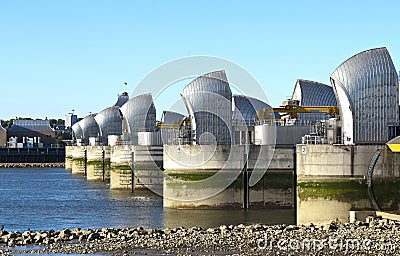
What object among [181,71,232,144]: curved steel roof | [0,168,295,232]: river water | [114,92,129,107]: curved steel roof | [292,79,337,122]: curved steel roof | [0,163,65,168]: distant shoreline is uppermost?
[114,92,129,107]: curved steel roof

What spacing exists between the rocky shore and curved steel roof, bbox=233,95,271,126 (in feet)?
101

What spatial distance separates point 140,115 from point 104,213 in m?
28.1

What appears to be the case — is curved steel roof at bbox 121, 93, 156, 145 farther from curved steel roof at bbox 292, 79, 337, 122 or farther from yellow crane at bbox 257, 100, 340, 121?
yellow crane at bbox 257, 100, 340, 121

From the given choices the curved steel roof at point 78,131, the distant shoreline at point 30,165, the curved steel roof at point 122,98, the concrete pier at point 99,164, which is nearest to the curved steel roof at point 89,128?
the curved steel roof at point 78,131

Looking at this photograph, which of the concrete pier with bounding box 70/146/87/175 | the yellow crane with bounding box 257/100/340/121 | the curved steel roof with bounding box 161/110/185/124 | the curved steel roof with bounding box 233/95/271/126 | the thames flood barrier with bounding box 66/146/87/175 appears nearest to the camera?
the yellow crane with bounding box 257/100/340/121

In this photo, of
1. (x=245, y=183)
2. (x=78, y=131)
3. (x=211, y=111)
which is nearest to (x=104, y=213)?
(x=245, y=183)

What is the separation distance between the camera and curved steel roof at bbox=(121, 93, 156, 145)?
7844cm

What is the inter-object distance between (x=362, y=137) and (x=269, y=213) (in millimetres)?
9668

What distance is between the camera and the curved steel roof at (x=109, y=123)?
339 feet

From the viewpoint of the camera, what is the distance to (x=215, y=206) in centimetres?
5025

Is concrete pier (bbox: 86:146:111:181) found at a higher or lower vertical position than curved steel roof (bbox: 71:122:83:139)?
lower

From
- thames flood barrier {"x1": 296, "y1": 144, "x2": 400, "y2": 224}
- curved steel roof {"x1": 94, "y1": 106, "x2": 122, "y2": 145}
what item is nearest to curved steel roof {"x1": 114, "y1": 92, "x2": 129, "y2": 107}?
curved steel roof {"x1": 94, "y1": 106, "x2": 122, "y2": 145}

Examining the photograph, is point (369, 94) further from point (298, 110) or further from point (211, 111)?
point (298, 110)

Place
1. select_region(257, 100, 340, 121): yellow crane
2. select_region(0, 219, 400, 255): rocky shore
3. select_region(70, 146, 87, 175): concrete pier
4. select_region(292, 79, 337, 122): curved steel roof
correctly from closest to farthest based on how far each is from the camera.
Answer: select_region(0, 219, 400, 255): rocky shore, select_region(257, 100, 340, 121): yellow crane, select_region(292, 79, 337, 122): curved steel roof, select_region(70, 146, 87, 175): concrete pier
